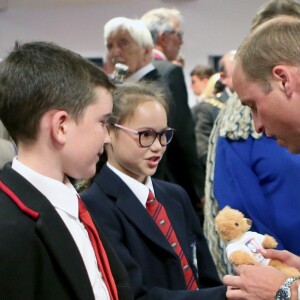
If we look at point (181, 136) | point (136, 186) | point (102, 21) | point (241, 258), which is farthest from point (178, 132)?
point (102, 21)

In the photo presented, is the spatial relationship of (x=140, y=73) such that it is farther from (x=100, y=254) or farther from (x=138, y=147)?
(x=100, y=254)

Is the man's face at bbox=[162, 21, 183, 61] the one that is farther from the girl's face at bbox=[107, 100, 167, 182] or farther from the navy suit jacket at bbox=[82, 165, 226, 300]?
the navy suit jacket at bbox=[82, 165, 226, 300]

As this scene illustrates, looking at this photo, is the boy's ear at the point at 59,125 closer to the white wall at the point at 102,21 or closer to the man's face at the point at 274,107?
the man's face at the point at 274,107

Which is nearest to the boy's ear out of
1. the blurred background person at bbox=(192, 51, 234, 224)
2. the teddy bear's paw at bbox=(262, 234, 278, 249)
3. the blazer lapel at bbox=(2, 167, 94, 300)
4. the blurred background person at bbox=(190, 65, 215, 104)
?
the blazer lapel at bbox=(2, 167, 94, 300)

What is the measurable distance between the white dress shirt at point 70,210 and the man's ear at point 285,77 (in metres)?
0.59

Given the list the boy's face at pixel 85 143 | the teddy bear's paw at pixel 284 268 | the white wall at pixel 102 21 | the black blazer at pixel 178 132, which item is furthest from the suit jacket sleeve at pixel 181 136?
the white wall at pixel 102 21

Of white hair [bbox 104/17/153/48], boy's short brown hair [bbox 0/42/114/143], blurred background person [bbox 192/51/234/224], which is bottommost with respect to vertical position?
blurred background person [bbox 192/51/234/224]

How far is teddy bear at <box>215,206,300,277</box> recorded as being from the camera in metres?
1.94

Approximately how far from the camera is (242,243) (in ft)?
6.52

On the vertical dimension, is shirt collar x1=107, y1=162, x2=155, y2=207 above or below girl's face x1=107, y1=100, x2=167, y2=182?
below

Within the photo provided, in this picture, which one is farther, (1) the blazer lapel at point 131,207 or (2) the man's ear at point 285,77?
(1) the blazer lapel at point 131,207

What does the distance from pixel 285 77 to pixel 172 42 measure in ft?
8.77

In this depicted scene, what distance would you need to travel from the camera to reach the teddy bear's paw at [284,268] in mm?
1974

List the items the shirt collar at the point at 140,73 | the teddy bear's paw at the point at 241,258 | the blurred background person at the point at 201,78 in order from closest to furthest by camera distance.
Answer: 1. the teddy bear's paw at the point at 241,258
2. the shirt collar at the point at 140,73
3. the blurred background person at the point at 201,78
